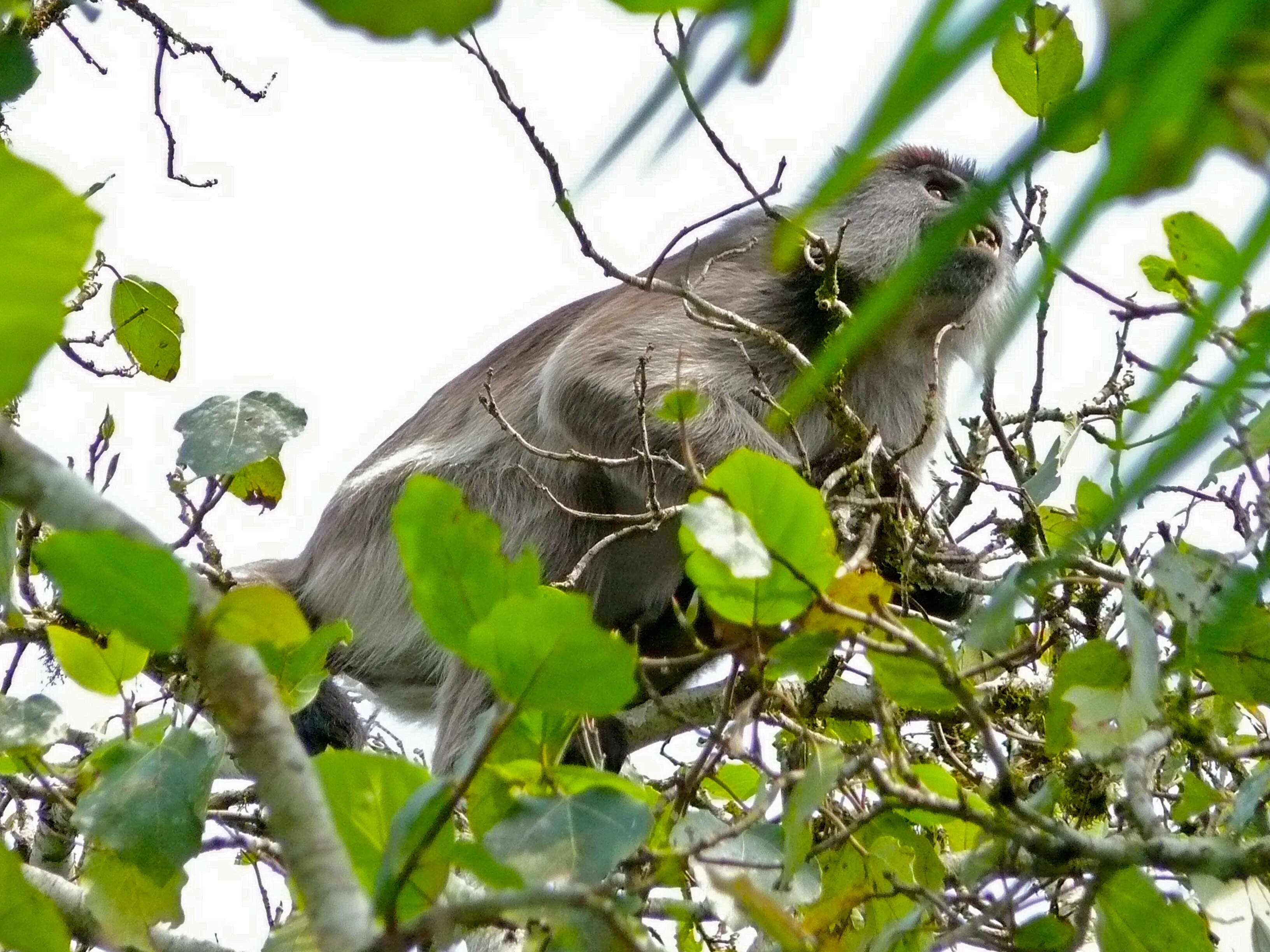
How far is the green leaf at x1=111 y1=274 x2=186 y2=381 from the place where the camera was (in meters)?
3.48

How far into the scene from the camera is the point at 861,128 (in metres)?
0.46

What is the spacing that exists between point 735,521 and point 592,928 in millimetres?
439

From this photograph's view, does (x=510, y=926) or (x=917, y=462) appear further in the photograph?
(x=917, y=462)

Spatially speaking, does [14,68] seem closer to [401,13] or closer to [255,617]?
[255,617]

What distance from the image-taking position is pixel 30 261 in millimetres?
711

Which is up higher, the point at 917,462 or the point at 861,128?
the point at 861,128

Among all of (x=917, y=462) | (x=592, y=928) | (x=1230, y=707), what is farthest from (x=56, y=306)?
(x=917, y=462)

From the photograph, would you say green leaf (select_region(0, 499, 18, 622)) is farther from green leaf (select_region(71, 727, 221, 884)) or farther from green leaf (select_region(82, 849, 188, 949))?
green leaf (select_region(82, 849, 188, 949))

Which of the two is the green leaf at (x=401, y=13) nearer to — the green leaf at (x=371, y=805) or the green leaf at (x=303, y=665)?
the green leaf at (x=371, y=805)

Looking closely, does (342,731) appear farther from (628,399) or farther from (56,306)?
(56,306)

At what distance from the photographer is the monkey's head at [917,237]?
4.44m

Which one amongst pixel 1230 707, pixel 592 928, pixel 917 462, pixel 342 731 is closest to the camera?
pixel 592 928

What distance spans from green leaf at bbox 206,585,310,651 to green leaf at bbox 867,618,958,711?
0.70m

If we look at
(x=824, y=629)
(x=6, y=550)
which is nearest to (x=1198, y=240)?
(x=824, y=629)
